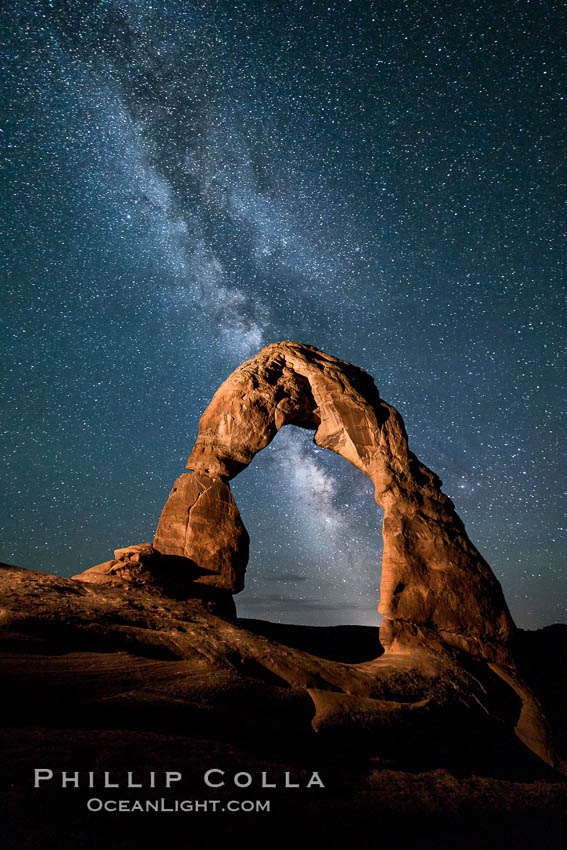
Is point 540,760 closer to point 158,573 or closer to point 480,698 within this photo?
point 480,698

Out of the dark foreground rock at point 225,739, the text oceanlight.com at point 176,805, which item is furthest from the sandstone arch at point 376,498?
the text oceanlight.com at point 176,805

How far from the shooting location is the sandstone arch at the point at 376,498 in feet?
21.6

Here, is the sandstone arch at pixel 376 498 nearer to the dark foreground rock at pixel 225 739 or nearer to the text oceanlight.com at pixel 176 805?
the dark foreground rock at pixel 225 739

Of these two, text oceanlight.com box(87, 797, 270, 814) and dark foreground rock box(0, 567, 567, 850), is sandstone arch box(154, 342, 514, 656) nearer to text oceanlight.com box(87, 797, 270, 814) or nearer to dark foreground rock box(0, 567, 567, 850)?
dark foreground rock box(0, 567, 567, 850)

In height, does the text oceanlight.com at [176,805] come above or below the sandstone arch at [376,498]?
below

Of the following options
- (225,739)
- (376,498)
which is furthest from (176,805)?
(376,498)

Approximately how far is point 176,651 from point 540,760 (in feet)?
15.3

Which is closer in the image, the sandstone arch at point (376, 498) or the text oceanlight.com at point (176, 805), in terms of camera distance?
the text oceanlight.com at point (176, 805)

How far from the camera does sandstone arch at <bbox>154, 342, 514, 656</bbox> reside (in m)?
6.59

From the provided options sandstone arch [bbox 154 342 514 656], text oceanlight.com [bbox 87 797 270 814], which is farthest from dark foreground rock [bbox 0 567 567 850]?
sandstone arch [bbox 154 342 514 656]

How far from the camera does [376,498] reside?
775cm

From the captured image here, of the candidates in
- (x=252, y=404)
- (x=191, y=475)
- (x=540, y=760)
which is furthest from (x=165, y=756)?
(x=252, y=404)

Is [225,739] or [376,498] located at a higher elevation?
[376,498]

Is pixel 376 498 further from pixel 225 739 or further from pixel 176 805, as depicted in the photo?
pixel 176 805
